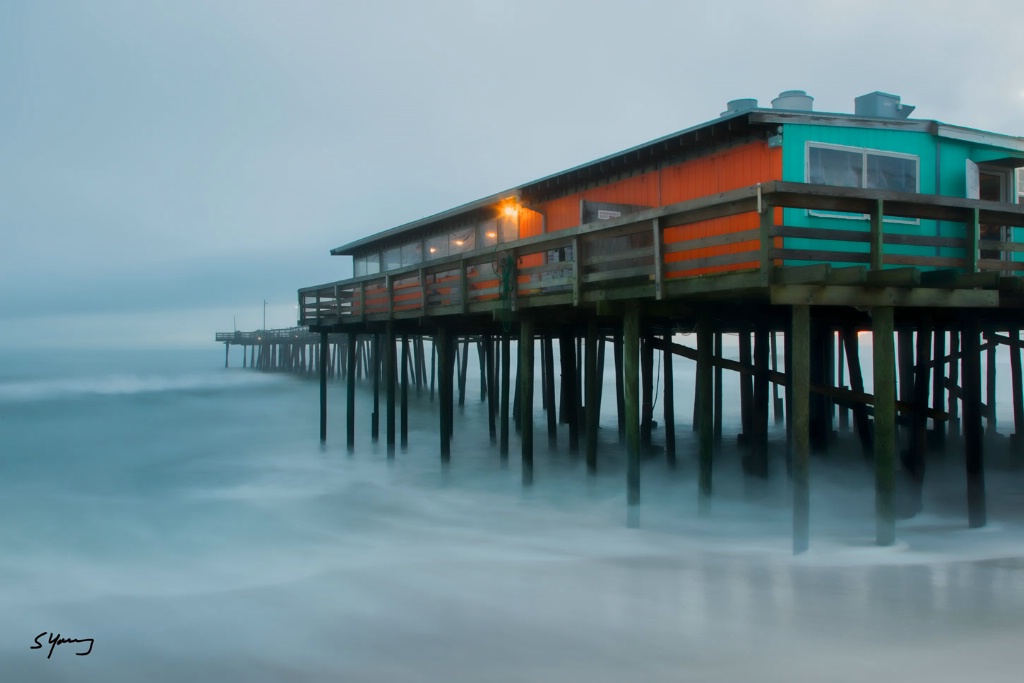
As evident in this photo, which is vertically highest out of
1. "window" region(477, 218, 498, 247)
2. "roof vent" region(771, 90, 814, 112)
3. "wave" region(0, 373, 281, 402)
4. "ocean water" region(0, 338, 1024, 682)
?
"roof vent" region(771, 90, 814, 112)

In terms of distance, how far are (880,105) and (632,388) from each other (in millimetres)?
7282

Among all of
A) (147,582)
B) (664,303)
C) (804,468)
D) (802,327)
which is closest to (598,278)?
(664,303)

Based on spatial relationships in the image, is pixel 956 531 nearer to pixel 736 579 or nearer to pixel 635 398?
pixel 736 579

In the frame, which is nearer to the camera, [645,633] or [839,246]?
[645,633]

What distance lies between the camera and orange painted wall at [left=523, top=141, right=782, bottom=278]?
9.98 meters

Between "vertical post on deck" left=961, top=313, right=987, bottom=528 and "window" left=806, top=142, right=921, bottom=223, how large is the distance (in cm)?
174

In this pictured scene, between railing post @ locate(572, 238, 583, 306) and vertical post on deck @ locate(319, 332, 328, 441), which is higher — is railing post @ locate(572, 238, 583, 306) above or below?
above

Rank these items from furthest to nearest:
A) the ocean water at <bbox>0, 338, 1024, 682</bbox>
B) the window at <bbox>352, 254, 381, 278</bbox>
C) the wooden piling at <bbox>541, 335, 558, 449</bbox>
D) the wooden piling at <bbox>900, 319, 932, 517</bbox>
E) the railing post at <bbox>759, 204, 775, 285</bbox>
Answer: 1. the window at <bbox>352, 254, 381, 278</bbox>
2. the wooden piling at <bbox>541, 335, 558, 449</bbox>
3. the wooden piling at <bbox>900, 319, 932, 517</bbox>
4. the railing post at <bbox>759, 204, 775, 285</bbox>
5. the ocean water at <bbox>0, 338, 1024, 682</bbox>

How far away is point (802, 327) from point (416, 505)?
7331 millimetres

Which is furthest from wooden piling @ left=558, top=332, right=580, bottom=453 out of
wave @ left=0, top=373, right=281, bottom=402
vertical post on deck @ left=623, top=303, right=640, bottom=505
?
wave @ left=0, top=373, right=281, bottom=402

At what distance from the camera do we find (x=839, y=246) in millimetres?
10008

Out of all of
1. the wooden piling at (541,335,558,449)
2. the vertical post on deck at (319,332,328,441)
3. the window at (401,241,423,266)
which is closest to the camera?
the wooden piling at (541,335,558,449)

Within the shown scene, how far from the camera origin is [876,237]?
7.45 metres

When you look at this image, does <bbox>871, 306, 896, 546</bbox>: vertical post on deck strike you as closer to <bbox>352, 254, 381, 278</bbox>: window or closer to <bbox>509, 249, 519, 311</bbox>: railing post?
<bbox>509, 249, 519, 311</bbox>: railing post
